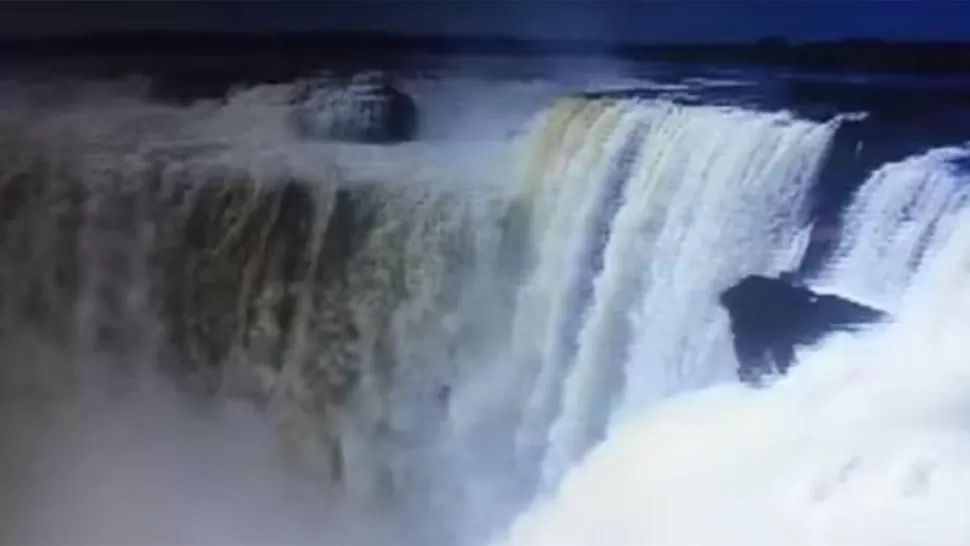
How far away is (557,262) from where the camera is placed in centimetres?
125

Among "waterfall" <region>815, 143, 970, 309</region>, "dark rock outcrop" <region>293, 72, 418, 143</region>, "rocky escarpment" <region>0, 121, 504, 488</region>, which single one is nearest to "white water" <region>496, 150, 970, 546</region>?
"waterfall" <region>815, 143, 970, 309</region>

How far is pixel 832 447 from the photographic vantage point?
1.15 m

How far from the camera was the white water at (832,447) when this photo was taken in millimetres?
1109

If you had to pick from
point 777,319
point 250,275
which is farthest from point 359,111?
point 777,319

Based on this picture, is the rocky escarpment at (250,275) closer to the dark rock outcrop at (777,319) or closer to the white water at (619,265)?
the white water at (619,265)

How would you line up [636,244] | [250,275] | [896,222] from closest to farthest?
[896,222]
[636,244]
[250,275]

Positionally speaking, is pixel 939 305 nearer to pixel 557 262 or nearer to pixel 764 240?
pixel 764 240

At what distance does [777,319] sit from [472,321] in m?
0.26

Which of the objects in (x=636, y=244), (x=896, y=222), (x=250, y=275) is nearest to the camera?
(x=896, y=222)

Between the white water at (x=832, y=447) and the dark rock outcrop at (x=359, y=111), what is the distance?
1.03 feet

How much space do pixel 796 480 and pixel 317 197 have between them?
1.52 feet

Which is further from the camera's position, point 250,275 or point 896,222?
point 250,275

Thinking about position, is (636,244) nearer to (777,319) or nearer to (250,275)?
(777,319)

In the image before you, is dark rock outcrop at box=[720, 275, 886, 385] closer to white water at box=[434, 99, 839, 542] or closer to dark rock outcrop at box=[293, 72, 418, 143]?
white water at box=[434, 99, 839, 542]
